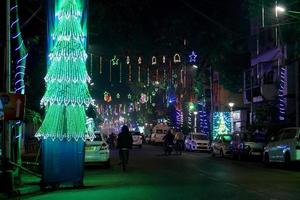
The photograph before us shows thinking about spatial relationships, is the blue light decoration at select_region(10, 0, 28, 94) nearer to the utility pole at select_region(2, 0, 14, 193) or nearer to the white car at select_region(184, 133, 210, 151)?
the utility pole at select_region(2, 0, 14, 193)

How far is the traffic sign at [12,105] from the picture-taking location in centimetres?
1739

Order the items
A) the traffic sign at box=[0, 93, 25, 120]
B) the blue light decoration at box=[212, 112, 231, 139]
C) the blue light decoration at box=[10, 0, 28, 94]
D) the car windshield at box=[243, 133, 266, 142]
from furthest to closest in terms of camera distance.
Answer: the blue light decoration at box=[212, 112, 231, 139]
the car windshield at box=[243, 133, 266, 142]
the blue light decoration at box=[10, 0, 28, 94]
the traffic sign at box=[0, 93, 25, 120]

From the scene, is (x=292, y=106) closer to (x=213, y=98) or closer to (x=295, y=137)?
(x=295, y=137)

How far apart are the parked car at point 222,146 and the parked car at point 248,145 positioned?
1.12 m

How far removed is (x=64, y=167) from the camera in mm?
19078

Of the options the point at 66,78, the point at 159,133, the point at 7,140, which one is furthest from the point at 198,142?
the point at 7,140

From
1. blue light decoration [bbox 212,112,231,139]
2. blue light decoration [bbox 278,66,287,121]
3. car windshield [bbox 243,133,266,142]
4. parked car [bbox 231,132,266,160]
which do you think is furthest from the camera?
blue light decoration [bbox 212,112,231,139]

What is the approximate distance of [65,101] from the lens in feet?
63.0

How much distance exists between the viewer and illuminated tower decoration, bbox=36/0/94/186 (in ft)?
62.2

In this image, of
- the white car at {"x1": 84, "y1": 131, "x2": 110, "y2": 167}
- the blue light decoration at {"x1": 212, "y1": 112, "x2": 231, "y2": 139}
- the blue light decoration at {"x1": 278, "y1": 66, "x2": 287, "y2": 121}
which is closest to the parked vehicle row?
the blue light decoration at {"x1": 278, "y1": 66, "x2": 287, "y2": 121}

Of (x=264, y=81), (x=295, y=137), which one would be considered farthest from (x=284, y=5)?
(x=264, y=81)

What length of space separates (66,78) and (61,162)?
8.79 feet

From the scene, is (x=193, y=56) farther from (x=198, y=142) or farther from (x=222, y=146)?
(x=222, y=146)

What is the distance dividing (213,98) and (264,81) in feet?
70.5
